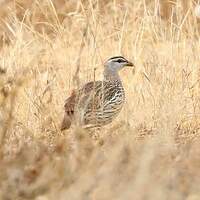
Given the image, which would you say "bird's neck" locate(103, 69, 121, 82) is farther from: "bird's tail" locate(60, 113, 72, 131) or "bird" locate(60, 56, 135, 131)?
"bird's tail" locate(60, 113, 72, 131)

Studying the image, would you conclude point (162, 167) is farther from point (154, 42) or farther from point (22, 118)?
point (154, 42)

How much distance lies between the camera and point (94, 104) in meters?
6.96

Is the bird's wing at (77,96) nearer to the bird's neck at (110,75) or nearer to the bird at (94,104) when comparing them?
the bird at (94,104)

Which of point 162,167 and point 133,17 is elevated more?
point 133,17

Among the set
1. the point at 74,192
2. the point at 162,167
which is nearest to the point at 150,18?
the point at 162,167

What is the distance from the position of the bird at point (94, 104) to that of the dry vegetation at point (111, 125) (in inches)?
4.1

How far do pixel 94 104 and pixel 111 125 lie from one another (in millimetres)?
609

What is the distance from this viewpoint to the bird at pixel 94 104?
664cm

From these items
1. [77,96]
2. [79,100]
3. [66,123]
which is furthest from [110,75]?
[79,100]

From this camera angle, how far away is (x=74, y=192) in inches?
167

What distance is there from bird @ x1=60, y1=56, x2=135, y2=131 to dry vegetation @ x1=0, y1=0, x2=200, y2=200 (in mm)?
105

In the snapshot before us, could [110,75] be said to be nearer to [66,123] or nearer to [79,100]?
[66,123]

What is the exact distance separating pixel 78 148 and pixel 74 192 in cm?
77

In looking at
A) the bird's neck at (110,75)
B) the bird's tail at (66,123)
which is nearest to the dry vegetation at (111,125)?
the bird's tail at (66,123)
